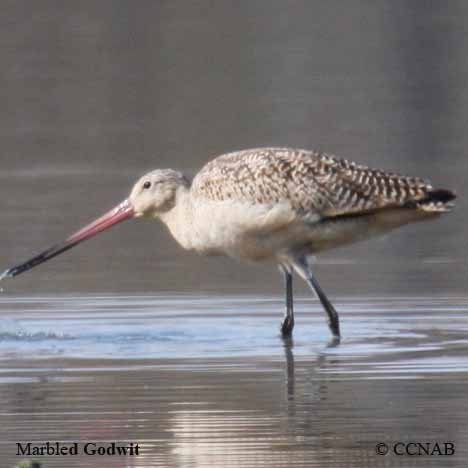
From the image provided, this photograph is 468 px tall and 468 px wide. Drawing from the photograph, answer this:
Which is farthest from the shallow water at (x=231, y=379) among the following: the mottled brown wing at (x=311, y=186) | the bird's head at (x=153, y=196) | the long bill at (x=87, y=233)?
the mottled brown wing at (x=311, y=186)

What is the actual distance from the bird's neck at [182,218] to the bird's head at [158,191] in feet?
0.14

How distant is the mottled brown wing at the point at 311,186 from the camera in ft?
43.5

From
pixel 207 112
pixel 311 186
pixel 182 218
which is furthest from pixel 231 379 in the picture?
pixel 207 112

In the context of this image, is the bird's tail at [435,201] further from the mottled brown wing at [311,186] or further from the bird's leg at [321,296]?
the bird's leg at [321,296]

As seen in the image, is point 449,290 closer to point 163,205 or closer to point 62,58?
point 163,205

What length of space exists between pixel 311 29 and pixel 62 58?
436 centimetres

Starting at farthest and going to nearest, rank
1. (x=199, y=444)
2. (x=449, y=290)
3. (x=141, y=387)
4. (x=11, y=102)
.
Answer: (x=11, y=102) < (x=449, y=290) < (x=141, y=387) < (x=199, y=444)

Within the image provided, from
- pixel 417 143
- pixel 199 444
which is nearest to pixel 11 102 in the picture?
pixel 417 143

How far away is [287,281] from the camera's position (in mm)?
13523

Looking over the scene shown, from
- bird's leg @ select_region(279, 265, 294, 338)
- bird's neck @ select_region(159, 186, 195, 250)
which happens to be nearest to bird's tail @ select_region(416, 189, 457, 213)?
bird's leg @ select_region(279, 265, 294, 338)

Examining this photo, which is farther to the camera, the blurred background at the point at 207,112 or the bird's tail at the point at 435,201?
the blurred background at the point at 207,112

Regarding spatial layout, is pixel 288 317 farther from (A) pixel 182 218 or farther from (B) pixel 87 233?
(B) pixel 87 233

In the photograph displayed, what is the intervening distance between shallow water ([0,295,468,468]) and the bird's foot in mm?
69

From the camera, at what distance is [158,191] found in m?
14.1
